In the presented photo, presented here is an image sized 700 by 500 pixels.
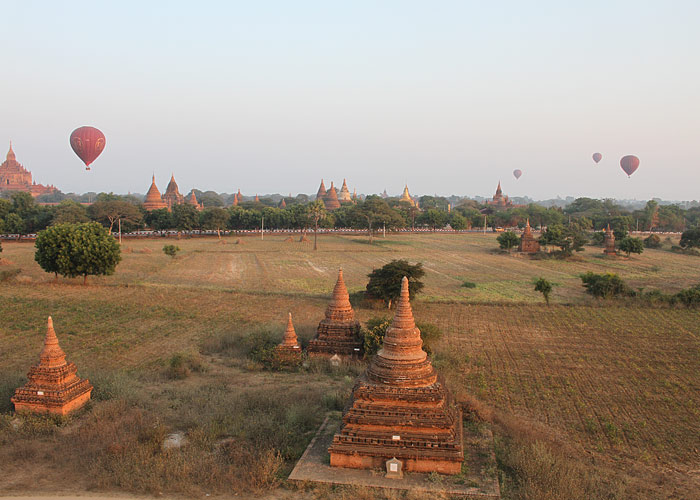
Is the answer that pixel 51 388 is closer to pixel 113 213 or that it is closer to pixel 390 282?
pixel 390 282

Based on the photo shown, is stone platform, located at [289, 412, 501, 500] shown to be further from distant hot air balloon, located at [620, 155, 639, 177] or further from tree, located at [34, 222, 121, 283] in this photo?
distant hot air balloon, located at [620, 155, 639, 177]

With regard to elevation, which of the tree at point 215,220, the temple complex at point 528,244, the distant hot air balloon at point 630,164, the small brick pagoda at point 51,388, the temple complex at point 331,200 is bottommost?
the small brick pagoda at point 51,388

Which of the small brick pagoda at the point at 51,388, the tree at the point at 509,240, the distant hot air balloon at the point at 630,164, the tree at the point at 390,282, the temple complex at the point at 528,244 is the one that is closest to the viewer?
the small brick pagoda at the point at 51,388

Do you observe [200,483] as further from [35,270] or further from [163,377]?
[35,270]

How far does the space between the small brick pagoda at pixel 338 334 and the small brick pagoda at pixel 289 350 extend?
90 centimetres

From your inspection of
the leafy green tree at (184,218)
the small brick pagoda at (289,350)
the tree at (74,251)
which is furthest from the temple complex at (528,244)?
the small brick pagoda at (289,350)

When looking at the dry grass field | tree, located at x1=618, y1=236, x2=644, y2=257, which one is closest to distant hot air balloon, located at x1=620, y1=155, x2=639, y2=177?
tree, located at x1=618, y1=236, x2=644, y2=257

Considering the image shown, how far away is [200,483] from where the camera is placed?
9250mm

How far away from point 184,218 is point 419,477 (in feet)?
218

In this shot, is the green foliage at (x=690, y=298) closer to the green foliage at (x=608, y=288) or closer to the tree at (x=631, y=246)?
the green foliage at (x=608, y=288)

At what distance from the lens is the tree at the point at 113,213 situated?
67.1 m

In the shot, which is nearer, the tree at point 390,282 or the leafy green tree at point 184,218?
the tree at point 390,282

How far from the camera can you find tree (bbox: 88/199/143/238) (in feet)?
220

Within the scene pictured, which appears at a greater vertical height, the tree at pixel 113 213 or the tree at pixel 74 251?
the tree at pixel 113 213
